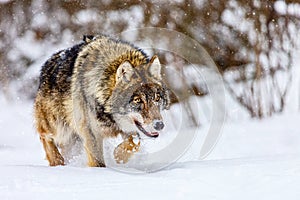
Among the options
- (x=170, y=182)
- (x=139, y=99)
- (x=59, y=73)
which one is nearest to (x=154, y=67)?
(x=139, y=99)

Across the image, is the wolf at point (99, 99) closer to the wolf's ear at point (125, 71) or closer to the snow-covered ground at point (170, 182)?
the wolf's ear at point (125, 71)

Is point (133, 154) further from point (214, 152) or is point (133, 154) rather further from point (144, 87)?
point (214, 152)

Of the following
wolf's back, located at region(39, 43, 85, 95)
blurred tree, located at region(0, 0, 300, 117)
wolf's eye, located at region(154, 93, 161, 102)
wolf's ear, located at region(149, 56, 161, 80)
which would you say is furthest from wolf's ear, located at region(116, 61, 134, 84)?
blurred tree, located at region(0, 0, 300, 117)

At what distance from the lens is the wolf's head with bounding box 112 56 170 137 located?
4492 millimetres

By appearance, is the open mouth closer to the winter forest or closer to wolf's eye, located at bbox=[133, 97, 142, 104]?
wolf's eye, located at bbox=[133, 97, 142, 104]

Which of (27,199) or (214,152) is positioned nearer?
(27,199)

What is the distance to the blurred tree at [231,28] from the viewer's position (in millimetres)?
8195

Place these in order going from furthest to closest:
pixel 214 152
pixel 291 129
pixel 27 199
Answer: pixel 291 129 < pixel 214 152 < pixel 27 199

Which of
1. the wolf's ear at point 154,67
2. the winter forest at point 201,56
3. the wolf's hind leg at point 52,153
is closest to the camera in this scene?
the wolf's ear at point 154,67

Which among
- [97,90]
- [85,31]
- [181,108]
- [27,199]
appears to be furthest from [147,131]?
[85,31]

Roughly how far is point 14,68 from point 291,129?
5116 millimetres

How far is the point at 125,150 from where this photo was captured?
5.04 m

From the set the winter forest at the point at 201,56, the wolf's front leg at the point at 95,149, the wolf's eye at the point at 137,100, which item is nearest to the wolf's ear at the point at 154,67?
the wolf's eye at the point at 137,100

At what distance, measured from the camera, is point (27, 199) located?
3.15m
